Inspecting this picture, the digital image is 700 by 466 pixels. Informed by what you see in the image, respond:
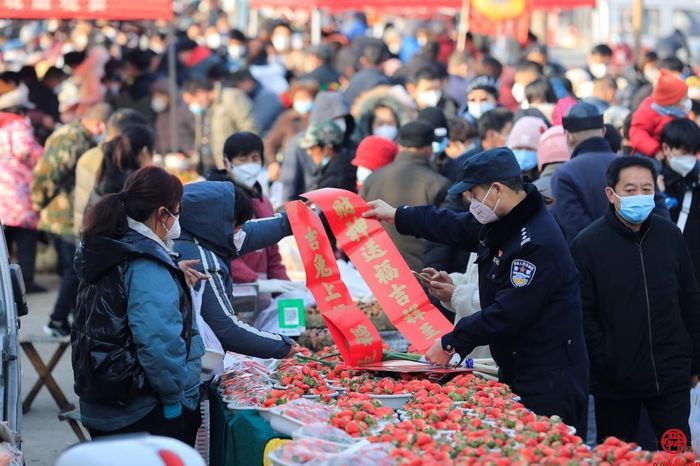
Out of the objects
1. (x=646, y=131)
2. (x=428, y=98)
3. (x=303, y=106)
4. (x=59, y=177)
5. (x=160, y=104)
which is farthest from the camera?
(x=160, y=104)

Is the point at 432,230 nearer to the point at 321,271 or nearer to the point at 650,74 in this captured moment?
the point at 321,271

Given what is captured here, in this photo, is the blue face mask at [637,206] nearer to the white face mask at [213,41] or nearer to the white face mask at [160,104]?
the white face mask at [160,104]

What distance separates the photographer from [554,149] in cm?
902

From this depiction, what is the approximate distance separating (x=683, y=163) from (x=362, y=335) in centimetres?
311

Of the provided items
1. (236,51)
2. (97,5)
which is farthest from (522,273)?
(236,51)

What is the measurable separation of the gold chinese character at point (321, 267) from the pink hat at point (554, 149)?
8.57 feet

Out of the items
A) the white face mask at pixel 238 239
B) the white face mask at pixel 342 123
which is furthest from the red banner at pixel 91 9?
the white face mask at pixel 238 239

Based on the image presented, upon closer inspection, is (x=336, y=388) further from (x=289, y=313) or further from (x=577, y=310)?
(x=289, y=313)

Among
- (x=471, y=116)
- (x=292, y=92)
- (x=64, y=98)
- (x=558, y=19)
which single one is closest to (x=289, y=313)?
(x=471, y=116)

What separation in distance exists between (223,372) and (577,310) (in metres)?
1.97

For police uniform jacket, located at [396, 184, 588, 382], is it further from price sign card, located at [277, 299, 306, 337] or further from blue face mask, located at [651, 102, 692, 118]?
blue face mask, located at [651, 102, 692, 118]

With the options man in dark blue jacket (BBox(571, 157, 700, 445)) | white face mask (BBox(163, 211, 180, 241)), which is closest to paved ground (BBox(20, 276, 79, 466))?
white face mask (BBox(163, 211, 180, 241))

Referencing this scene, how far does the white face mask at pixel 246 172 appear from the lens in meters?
8.40

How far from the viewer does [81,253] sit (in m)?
5.87
